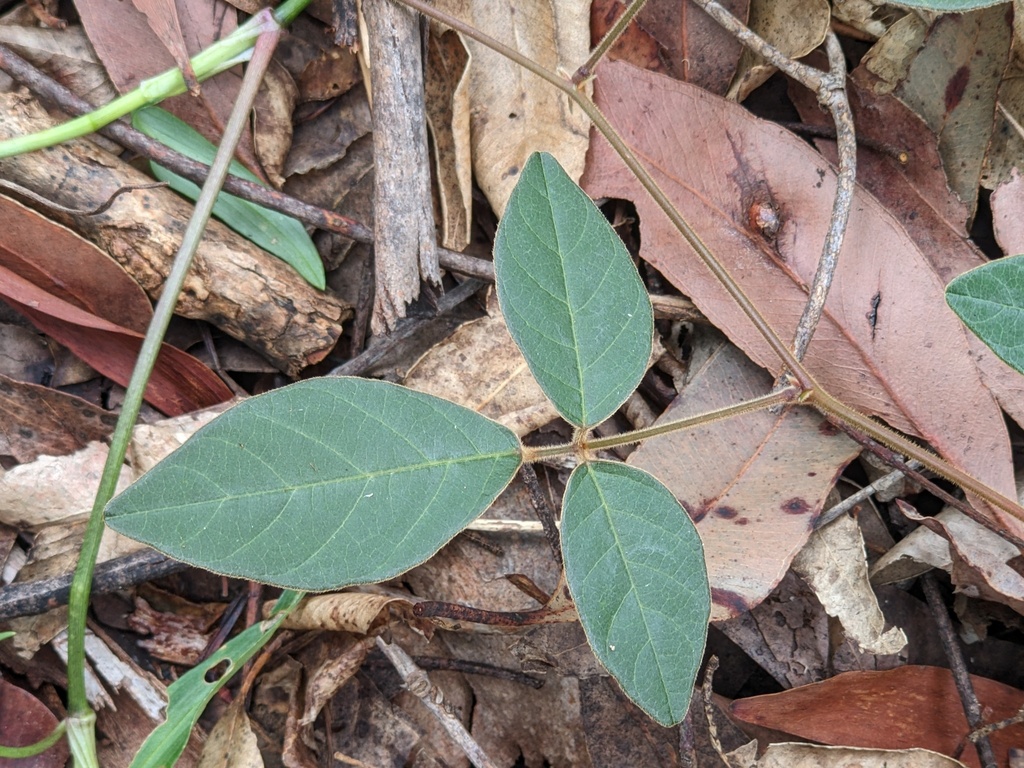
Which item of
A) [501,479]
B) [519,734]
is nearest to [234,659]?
[519,734]

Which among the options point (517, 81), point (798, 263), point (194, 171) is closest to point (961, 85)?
point (798, 263)

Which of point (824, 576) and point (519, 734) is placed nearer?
point (824, 576)

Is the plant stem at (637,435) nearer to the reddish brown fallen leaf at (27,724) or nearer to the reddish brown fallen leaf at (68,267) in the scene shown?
the reddish brown fallen leaf at (68,267)

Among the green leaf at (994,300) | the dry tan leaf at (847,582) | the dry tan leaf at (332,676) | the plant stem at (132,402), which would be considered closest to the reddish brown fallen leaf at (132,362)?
the plant stem at (132,402)

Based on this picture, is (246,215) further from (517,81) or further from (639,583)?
(639,583)

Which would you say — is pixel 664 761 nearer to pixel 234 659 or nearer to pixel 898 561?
pixel 898 561

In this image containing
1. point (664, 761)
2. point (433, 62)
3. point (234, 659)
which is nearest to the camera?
point (234, 659)

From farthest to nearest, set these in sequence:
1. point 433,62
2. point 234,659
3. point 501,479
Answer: point 433,62 < point 234,659 < point 501,479

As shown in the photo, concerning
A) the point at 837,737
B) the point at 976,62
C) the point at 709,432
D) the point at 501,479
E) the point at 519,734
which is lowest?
the point at 519,734
